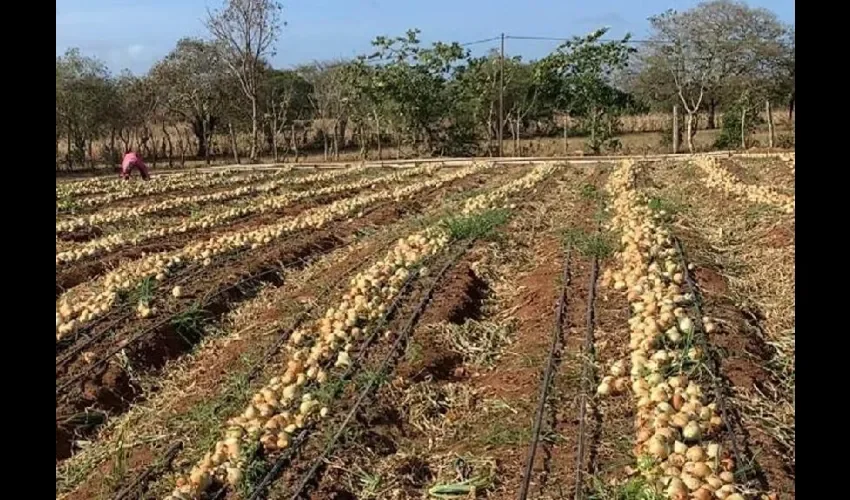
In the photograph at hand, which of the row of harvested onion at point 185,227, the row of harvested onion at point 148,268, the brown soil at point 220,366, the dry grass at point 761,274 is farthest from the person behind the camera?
the row of harvested onion at point 185,227

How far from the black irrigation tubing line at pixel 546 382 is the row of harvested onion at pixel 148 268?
116 inches

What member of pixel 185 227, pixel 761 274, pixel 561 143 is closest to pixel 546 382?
pixel 761 274

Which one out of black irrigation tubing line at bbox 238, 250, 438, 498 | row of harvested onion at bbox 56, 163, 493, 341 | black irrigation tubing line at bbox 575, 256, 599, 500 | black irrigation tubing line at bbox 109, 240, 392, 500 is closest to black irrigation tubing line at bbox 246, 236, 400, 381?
black irrigation tubing line at bbox 109, 240, 392, 500

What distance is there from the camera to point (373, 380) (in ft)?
14.7

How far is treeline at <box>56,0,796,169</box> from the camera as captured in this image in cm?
2770

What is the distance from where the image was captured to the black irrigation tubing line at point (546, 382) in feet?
11.1

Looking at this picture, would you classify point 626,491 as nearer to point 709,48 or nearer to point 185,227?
point 185,227

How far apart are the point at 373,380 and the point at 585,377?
3.67 feet

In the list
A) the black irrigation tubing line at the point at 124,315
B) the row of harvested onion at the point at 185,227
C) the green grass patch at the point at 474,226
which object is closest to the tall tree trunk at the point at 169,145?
the row of harvested onion at the point at 185,227

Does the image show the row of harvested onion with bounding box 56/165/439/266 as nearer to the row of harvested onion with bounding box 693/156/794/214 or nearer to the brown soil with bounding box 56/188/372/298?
the brown soil with bounding box 56/188/372/298

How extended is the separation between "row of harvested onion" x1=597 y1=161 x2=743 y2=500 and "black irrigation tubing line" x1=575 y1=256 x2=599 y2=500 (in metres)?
0.11

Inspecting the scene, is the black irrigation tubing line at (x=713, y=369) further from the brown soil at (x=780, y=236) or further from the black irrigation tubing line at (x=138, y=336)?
the black irrigation tubing line at (x=138, y=336)

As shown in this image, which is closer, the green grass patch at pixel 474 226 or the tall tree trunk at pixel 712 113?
the green grass patch at pixel 474 226

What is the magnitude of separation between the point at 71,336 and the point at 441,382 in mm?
2679
